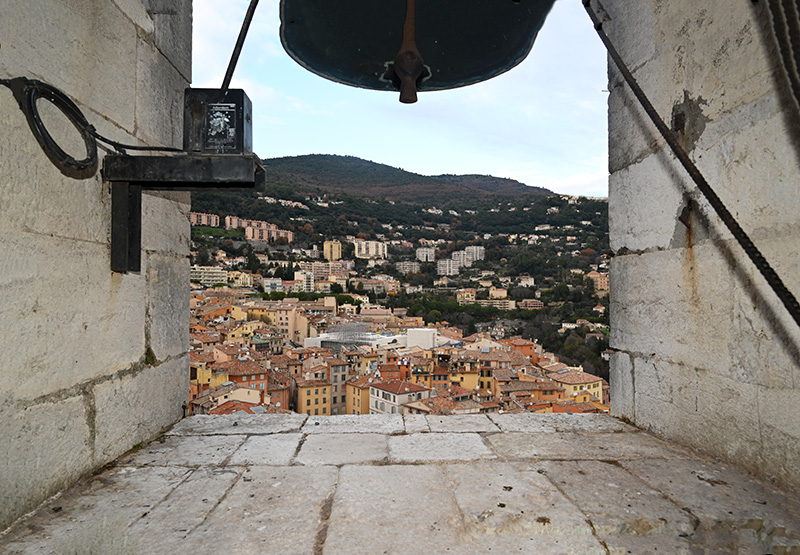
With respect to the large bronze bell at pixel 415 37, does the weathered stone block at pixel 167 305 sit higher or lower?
lower

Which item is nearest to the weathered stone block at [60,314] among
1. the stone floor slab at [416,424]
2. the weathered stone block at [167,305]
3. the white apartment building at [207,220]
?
the weathered stone block at [167,305]

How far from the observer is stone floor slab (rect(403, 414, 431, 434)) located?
1921 mm

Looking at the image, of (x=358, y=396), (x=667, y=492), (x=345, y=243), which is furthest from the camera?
(x=345, y=243)

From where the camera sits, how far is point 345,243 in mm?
74500

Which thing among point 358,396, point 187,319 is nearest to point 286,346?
point 358,396

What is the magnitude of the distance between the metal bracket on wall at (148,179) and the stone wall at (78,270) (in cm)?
4

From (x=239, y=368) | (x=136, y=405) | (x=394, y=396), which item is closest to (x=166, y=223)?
(x=136, y=405)

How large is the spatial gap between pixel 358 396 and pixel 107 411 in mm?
15507

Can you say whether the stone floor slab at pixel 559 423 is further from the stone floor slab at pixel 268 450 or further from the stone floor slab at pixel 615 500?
the stone floor slab at pixel 268 450

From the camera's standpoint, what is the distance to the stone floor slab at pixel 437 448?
1.59 metres

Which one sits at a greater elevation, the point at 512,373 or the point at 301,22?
the point at 301,22

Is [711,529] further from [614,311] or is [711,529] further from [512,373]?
[512,373]

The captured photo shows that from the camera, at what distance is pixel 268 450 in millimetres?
1657

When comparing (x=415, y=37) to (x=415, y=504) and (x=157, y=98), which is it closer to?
(x=157, y=98)
